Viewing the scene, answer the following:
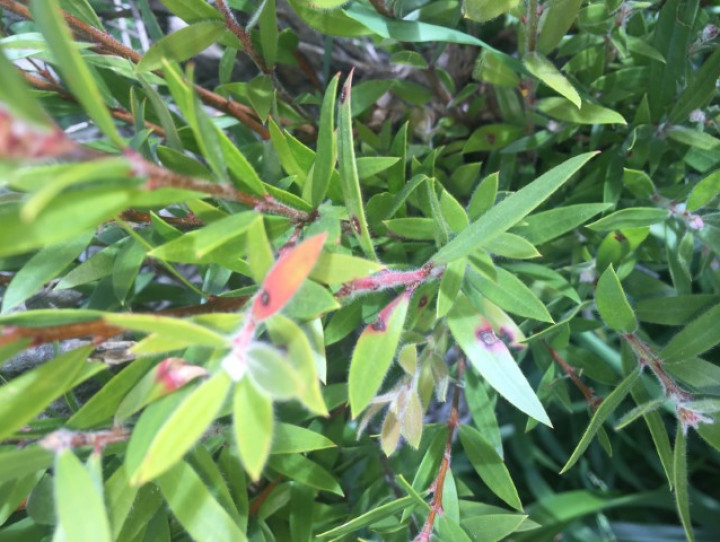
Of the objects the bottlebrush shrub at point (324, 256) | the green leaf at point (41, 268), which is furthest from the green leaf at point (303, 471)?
the green leaf at point (41, 268)

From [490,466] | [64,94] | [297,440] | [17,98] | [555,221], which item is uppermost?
[17,98]

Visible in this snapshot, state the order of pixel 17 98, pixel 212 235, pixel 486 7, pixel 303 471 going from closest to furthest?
1. pixel 17 98
2. pixel 212 235
3. pixel 486 7
4. pixel 303 471

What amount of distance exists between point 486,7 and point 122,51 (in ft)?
1.03

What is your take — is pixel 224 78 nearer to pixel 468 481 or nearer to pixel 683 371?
pixel 683 371

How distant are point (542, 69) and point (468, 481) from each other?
0.73m

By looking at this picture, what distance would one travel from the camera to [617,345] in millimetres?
1012

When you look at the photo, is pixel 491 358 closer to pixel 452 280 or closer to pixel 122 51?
pixel 452 280

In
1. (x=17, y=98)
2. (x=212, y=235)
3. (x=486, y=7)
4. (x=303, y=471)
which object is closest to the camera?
(x=17, y=98)

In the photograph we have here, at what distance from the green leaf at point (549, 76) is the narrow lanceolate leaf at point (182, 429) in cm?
35

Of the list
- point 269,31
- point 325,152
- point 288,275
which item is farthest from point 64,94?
point 288,275

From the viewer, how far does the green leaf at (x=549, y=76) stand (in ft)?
1.65

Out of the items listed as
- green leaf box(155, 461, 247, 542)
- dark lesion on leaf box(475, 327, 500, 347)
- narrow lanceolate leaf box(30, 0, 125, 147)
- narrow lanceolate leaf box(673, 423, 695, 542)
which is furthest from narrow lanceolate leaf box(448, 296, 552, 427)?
narrow lanceolate leaf box(30, 0, 125, 147)

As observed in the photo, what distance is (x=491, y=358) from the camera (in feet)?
1.62

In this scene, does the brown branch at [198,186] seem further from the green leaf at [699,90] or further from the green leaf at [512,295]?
the green leaf at [699,90]
